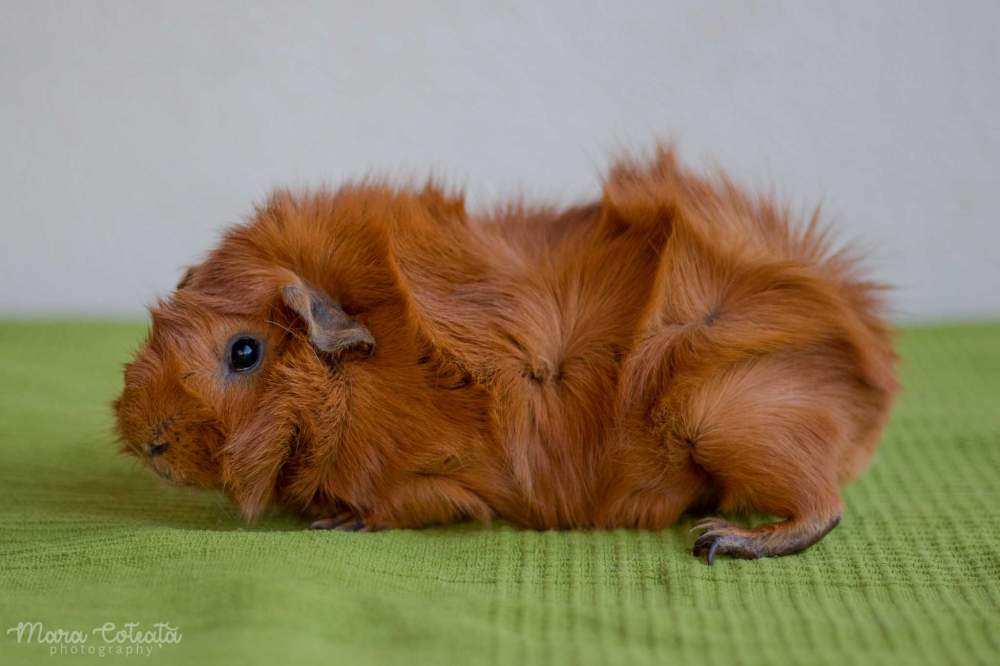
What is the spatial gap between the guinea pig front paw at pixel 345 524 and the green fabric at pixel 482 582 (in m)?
0.04

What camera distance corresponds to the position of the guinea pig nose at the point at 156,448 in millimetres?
1437

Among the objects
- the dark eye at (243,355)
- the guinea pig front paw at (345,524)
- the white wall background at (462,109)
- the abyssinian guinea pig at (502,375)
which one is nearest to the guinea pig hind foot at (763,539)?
the abyssinian guinea pig at (502,375)

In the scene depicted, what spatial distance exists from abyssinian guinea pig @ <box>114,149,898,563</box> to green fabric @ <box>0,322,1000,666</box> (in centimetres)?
7

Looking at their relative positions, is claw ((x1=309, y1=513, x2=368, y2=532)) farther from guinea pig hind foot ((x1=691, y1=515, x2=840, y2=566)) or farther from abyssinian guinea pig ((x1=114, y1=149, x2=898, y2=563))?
guinea pig hind foot ((x1=691, y1=515, x2=840, y2=566))

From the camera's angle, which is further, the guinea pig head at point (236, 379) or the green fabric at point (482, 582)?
the guinea pig head at point (236, 379)

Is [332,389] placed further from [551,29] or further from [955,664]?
[551,29]

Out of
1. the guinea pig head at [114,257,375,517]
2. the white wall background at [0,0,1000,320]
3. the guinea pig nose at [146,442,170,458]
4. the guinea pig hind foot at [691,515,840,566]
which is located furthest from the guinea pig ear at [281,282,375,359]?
the white wall background at [0,0,1000,320]

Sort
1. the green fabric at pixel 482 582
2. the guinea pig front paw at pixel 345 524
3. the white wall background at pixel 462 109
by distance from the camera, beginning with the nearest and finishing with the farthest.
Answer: the green fabric at pixel 482 582 < the guinea pig front paw at pixel 345 524 < the white wall background at pixel 462 109

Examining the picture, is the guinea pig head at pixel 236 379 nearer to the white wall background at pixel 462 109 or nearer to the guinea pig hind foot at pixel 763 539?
the guinea pig hind foot at pixel 763 539

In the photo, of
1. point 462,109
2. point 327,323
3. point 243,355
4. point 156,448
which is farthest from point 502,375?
point 462,109

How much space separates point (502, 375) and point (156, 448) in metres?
0.48

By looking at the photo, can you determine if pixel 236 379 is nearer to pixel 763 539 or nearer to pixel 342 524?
pixel 342 524

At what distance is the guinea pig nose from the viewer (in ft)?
4.71

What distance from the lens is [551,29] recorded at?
8.21 feet
